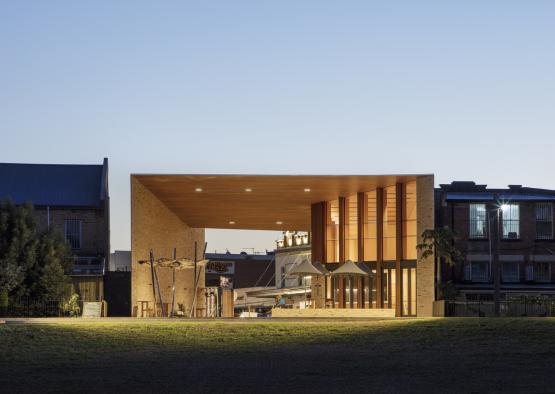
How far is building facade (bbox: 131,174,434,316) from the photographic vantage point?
57.5 metres

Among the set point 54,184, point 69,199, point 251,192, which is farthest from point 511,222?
point 54,184

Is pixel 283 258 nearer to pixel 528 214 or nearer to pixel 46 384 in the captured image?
pixel 528 214

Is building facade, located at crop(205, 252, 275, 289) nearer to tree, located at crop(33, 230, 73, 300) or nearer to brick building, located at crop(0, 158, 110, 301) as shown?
brick building, located at crop(0, 158, 110, 301)

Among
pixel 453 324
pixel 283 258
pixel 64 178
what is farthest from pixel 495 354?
pixel 283 258

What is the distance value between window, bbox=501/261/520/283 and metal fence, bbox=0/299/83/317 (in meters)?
26.8

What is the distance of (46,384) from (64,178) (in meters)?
43.0

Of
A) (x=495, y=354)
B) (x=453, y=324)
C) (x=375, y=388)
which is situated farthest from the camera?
(x=453, y=324)

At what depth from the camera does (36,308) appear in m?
57.0

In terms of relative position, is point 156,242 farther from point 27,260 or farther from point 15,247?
point 15,247

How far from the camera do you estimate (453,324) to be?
1827 inches

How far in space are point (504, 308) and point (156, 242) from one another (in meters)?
21.1

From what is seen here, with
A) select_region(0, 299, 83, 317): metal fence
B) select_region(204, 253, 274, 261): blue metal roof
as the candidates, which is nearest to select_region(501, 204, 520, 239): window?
select_region(0, 299, 83, 317): metal fence

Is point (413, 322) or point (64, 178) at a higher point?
point (64, 178)

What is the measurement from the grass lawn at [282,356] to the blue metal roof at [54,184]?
77.8 ft
